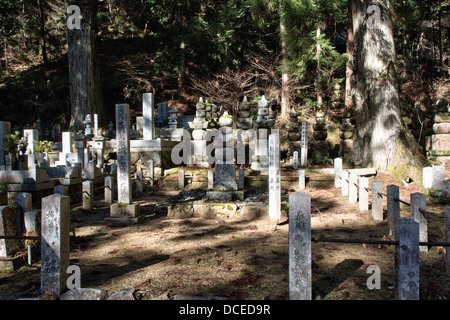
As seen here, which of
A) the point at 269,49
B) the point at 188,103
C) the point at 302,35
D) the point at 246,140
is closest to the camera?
the point at 246,140

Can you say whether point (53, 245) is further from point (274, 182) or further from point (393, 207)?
point (393, 207)

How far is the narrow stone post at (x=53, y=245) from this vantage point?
124 inches

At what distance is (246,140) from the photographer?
13.2 m

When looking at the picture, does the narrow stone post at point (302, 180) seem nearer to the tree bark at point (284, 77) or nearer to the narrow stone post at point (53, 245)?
the narrow stone post at point (53, 245)

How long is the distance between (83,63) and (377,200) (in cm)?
1701

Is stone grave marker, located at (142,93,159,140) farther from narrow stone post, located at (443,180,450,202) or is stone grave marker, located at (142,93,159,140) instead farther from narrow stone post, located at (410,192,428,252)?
narrow stone post, located at (410,192,428,252)

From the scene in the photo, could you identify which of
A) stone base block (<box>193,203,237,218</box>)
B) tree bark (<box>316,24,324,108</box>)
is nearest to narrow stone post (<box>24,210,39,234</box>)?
stone base block (<box>193,203,237,218</box>)

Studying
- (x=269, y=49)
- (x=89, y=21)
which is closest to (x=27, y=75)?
(x=89, y=21)

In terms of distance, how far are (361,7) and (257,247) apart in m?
9.43

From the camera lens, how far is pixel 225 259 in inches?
171

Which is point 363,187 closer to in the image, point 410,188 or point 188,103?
point 410,188

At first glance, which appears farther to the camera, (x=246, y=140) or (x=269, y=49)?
(x=269, y=49)

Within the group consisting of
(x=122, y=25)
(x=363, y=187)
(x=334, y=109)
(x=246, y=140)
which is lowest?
(x=363, y=187)

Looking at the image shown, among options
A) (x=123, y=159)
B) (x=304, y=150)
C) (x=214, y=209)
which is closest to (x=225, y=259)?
(x=214, y=209)
